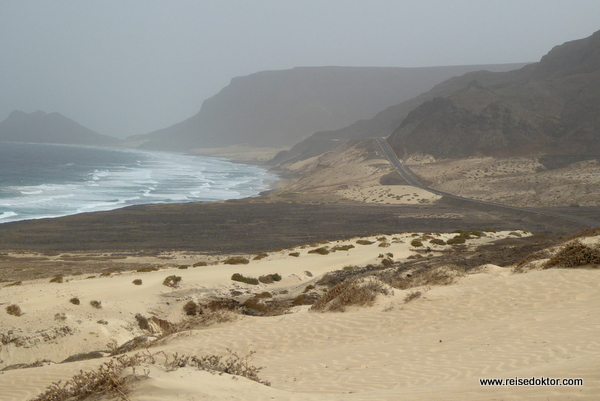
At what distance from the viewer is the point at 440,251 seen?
27281mm

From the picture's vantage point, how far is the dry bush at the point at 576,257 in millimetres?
14943

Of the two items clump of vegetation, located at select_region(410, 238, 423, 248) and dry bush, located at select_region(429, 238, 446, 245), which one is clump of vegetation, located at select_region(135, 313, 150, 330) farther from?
dry bush, located at select_region(429, 238, 446, 245)

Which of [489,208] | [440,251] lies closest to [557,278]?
[440,251]

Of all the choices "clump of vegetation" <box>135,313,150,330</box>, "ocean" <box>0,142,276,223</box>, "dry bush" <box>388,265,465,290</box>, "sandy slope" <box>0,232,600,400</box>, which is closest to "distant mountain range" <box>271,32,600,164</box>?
"ocean" <box>0,142,276,223</box>

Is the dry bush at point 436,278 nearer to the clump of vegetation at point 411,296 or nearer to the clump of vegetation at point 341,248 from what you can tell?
the clump of vegetation at point 411,296

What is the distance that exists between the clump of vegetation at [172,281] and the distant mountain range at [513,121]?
75984 millimetres

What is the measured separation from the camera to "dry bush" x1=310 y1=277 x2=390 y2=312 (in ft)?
45.0

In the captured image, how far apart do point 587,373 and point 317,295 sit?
42.2 ft

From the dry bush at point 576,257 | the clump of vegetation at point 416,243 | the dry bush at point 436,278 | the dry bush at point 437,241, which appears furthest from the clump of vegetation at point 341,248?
the dry bush at point 576,257

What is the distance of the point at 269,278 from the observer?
69.1ft

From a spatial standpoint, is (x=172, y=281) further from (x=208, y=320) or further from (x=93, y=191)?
(x=93, y=191)

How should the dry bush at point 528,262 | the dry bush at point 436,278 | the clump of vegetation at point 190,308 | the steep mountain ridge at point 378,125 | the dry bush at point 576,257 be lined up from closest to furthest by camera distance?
the dry bush at point 576,257 → the dry bush at point 436,278 → the dry bush at point 528,262 → the clump of vegetation at point 190,308 → the steep mountain ridge at point 378,125

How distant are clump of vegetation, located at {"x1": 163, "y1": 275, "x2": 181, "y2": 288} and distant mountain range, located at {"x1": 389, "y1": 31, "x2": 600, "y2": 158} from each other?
76.0m

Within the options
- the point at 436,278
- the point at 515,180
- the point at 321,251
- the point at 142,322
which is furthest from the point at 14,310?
the point at 515,180
